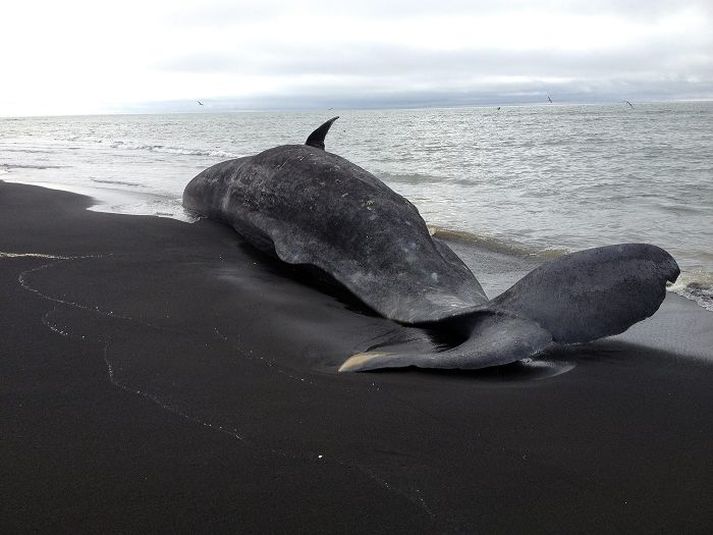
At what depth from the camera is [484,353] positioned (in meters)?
3.30

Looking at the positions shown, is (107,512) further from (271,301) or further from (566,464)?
(271,301)

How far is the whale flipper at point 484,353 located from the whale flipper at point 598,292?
4.6 inches

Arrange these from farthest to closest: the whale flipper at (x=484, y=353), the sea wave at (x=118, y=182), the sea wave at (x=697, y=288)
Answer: the sea wave at (x=118, y=182) → the sea wave at (x=697, y=288) → the whale flipper at (x=484, y=353)

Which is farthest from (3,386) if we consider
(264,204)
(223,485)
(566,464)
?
(264,204)

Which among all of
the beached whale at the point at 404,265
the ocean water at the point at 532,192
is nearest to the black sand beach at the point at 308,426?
the beached whale at the point at 404,265

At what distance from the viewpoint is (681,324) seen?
4633mm

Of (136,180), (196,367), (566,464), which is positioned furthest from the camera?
(136,180)

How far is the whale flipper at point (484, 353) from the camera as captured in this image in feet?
10.7

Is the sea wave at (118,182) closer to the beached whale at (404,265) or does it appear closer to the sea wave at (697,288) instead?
the beached whale at (404,265)

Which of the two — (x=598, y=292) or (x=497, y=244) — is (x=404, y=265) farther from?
(x=497, y=244)

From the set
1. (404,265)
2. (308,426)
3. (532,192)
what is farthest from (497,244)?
(308,426)

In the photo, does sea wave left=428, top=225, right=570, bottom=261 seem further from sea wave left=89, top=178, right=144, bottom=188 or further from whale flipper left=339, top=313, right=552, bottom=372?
sea wave left=89, top=178, right=144, bottom=188

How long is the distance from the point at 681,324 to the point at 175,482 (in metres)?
4.02

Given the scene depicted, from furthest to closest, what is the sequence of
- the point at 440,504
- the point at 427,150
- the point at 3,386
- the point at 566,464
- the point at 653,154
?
1. the point at 427,150
2. the point at 653,154
3. the point at 3,386
4. the point at 566,464
5. the point at 440,504
